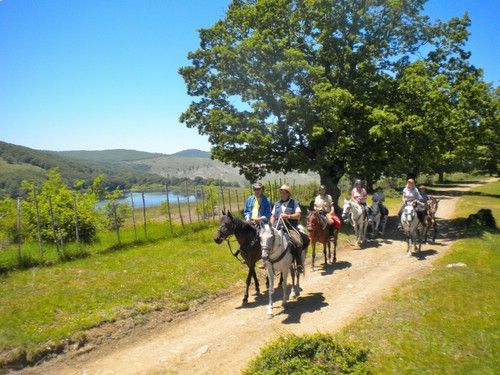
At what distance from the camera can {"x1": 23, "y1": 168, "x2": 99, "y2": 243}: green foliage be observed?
61.8 feet

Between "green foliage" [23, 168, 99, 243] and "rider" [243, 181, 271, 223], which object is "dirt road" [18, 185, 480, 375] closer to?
"rider" [243, 181, 271, 223]

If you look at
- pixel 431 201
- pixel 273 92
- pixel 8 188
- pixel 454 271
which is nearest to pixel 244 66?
pixel 273 92

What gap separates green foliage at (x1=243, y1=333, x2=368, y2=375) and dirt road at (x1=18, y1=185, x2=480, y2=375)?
1.88 meters

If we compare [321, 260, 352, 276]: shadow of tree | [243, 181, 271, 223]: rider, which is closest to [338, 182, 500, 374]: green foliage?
[321, 260, 352, 276]: shadow of tree

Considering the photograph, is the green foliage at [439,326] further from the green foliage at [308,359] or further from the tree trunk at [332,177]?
the tree trunk at [332,177]

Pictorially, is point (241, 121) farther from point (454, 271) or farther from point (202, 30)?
point (454, 271)

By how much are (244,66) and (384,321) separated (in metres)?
17.5

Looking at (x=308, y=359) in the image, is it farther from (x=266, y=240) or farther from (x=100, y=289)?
(x=100, y=289)

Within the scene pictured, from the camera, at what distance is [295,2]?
24.3 m

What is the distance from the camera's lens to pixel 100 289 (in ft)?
43.2

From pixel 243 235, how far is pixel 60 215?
12185mm

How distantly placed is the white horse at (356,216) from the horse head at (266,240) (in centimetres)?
884

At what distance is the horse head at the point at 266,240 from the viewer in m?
10.4

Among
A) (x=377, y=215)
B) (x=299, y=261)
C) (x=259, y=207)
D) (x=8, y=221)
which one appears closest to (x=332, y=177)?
(x=377, y=215)
